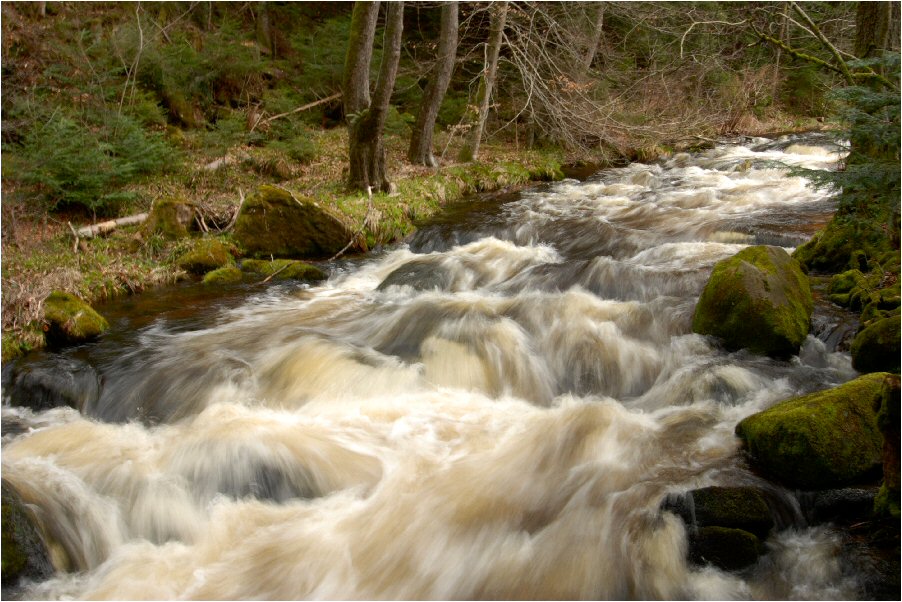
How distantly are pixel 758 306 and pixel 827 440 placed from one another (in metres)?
2.16

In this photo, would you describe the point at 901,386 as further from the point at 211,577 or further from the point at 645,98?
the point at 645,98

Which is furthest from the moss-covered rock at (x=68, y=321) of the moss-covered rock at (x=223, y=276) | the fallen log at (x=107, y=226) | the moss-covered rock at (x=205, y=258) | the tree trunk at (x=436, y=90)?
the tree trunk at (x=436, y=90)

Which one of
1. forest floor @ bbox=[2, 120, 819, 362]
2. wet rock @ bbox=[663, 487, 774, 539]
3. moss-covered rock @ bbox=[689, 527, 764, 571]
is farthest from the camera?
forest floor @ bbox=[2, 120, 819, 362]

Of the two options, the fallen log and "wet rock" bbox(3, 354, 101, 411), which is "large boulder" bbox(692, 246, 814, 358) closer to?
"wet rock" bbox(3, 354, 101, 411)

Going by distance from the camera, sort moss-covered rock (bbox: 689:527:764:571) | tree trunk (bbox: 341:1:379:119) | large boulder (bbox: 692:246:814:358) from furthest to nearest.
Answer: tree trunk (bbox: 341:1:379:119) → large boulder (bbox: 692:246:814:358) → moss-covered rock (bbox: 689:527:764:571)

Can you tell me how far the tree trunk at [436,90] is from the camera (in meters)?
14.3

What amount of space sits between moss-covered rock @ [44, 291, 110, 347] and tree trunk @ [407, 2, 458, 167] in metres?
9.54

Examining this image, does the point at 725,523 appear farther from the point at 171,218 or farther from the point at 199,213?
the point at 199,213

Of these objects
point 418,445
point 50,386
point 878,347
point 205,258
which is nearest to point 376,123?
point 205,258

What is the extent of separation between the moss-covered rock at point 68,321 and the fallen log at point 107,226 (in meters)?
2.59

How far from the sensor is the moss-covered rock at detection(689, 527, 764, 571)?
3.70 m

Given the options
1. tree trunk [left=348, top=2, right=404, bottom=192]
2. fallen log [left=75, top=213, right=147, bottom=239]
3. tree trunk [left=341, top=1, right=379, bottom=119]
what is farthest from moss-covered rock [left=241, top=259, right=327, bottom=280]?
tree trunk [left=341, top=1, right=379, bottom=119]

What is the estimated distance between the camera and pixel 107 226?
9992 mm

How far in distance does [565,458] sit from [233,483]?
8.17 feet
